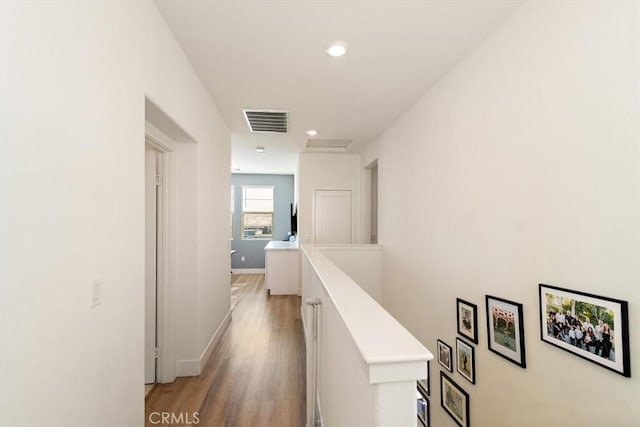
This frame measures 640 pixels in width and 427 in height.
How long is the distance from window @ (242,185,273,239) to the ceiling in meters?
4.46

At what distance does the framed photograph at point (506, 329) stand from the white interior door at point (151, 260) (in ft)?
8.26

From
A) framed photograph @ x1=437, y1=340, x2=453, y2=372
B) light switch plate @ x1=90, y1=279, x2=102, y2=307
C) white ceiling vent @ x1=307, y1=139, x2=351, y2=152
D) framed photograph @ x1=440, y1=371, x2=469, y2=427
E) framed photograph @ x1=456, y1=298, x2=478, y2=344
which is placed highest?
white ceiling vent @ x1=307, y1=139, x2=351, y2=152

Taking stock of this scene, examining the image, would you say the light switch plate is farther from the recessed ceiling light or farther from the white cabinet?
the white cabinet

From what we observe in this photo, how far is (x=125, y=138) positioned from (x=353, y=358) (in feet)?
4.50

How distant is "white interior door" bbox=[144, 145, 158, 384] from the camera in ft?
7.88

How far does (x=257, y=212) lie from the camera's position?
776 cm


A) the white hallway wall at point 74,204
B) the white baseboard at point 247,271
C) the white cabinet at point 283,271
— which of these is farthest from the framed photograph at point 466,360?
the white baseboard at point 247,271

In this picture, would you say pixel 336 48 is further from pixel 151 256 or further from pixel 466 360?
pixel 466 360

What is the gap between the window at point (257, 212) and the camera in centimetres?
770

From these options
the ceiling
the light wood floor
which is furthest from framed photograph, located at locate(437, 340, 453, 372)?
the ceiling

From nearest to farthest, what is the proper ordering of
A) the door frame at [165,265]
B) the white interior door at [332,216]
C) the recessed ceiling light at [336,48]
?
the recessed ceiling light at [336,48] → the door frame at [165,265] → the white interior door at [332,216]

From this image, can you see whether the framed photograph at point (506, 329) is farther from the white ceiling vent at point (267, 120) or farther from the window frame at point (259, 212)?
the window frame at point (259, 212)

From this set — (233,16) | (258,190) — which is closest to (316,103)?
(233,16)

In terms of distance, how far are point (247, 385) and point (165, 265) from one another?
1.21 m
